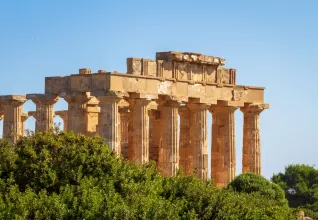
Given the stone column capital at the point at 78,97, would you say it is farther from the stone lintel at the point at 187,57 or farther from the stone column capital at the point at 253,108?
the stone column capital at the point at 253,108

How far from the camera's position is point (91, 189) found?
4106 cm

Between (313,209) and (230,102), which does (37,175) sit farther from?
(313,209)

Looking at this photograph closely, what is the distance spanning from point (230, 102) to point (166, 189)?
1920 centimetres

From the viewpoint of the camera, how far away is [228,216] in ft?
136

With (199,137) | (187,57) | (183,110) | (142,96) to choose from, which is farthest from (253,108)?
(142,96)

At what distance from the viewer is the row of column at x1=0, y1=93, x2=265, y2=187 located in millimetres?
55031

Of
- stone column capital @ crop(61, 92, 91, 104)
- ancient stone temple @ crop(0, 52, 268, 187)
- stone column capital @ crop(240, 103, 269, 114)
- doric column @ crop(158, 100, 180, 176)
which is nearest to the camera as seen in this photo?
ancient stone temple @ crop(0, 52, 268, 187)

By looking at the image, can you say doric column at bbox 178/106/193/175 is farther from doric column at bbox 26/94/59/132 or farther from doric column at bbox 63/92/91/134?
doric column at bbox 26/94/59/132

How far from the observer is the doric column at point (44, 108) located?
56.1 meters

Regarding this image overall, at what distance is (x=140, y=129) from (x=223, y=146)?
8.51 m

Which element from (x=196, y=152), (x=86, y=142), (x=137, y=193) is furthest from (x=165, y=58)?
(x=137, y=193)

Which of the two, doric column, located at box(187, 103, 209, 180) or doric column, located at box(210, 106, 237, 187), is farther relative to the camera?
doric column, located at box(210, 106, 237, 187)

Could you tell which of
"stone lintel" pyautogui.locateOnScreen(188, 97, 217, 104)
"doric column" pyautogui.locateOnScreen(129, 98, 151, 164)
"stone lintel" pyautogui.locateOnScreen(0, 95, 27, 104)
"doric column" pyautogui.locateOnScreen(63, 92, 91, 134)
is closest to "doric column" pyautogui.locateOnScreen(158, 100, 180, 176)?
"stone lintel" pyautogui.locateOnScreen(188, 97, 217, 104)

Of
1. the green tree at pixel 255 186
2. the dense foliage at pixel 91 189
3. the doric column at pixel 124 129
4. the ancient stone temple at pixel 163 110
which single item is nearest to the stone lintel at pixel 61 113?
the ancient stone temple at pixel 163 110
